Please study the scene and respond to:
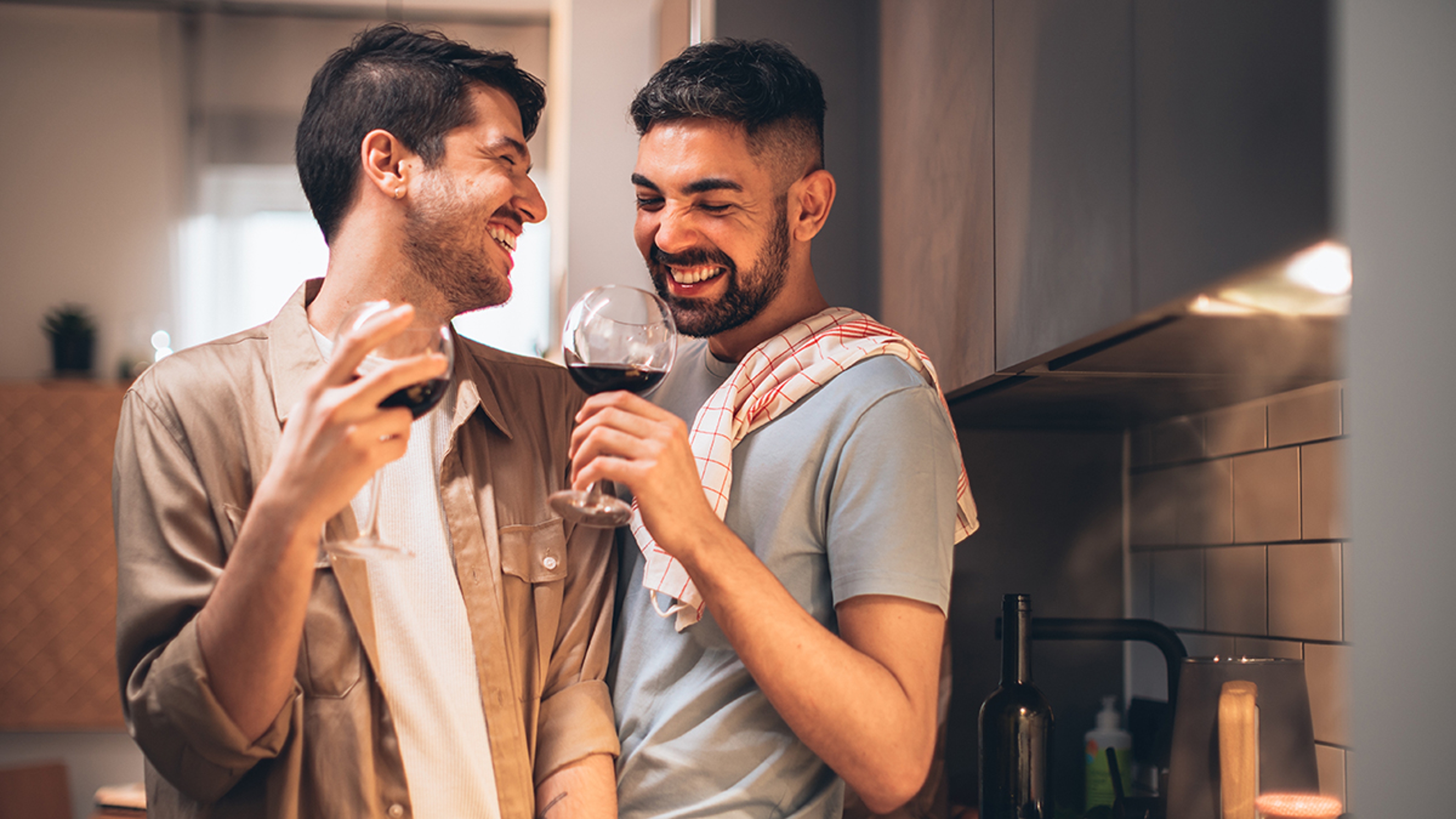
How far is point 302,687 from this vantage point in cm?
110

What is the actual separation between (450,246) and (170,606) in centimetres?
50

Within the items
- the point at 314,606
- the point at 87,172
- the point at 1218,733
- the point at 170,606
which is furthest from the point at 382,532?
the point at 87,172

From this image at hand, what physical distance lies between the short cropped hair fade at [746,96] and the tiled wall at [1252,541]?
0.70m

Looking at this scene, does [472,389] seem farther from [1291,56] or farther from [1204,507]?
[1204,507]

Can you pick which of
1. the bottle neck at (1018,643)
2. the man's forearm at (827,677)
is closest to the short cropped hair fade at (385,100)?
the man's forearm at (827,677)

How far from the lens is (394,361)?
902 millimetres

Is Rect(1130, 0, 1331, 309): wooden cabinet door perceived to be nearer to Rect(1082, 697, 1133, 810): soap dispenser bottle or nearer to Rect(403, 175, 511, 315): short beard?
Rect(403, 175, 511, 315): short beard

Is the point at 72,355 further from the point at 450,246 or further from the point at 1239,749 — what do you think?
the point at 1239,749

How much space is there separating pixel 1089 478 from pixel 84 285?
339 cm

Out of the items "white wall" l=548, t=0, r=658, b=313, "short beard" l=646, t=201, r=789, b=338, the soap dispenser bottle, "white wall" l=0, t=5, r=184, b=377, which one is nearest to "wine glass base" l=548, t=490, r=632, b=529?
"short beard" l=646, t=201, r=789, b=338

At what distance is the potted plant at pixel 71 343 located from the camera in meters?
3.57

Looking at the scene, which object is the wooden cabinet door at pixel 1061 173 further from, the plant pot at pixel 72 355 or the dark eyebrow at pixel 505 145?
the plant pot at pixel 72 355

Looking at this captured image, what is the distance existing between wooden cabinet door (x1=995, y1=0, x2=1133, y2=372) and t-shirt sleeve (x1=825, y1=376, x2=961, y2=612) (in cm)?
17

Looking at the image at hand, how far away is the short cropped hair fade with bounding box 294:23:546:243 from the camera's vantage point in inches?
53.1
